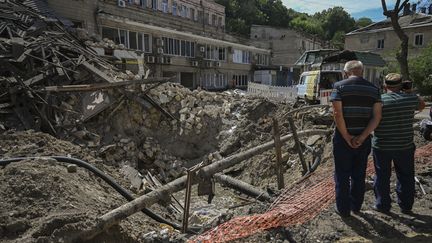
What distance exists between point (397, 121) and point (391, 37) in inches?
1645

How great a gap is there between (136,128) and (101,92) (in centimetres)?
187

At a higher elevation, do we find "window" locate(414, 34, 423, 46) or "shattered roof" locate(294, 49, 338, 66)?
"window" locate(414, 34, 423, 46)

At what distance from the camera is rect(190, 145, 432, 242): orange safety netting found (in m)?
4.07

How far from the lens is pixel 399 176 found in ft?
15.2

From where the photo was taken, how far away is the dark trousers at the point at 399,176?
176 inches

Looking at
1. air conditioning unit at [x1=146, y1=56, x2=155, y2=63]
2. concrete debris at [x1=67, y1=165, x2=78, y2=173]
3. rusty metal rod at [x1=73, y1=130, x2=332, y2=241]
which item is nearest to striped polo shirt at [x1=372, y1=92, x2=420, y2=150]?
rusty metal rod at [x1=73, y1=130, x2=332, y2=241]

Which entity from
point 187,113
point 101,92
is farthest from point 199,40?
point 101,92

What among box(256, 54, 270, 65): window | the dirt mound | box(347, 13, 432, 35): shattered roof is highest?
box(347, 13, 432, 35): shattered roof

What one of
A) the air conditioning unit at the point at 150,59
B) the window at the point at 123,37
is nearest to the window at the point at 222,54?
the air conditioning unit at the point at 150,59

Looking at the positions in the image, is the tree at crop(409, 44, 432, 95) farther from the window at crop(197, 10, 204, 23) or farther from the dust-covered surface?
the window at crop(197, 10, 204, 23)

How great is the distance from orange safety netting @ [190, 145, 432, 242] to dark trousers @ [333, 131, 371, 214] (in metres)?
0.42

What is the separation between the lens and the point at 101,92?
12.5 m

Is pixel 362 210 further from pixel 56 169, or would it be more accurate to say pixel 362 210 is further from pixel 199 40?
pixel 199 40

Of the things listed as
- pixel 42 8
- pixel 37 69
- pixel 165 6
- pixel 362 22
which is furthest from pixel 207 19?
pixel 362 22
